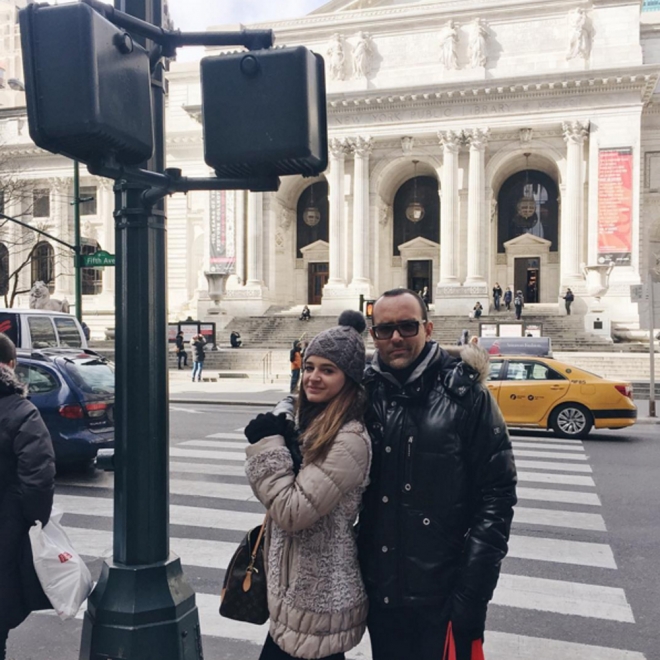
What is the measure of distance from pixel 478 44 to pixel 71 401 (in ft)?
124

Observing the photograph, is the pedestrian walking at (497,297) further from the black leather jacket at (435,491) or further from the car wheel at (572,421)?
the black leather jacket at (435,491)

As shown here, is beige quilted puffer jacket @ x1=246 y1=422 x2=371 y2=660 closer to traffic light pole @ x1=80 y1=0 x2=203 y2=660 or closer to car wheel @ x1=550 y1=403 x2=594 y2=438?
traffic light pole @ x1=80 y1=0 x2=203 y2=660

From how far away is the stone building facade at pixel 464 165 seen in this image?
38906 millimetres

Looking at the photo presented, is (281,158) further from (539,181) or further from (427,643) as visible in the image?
(539,181)

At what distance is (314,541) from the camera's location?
8.89ft

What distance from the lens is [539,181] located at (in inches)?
1797

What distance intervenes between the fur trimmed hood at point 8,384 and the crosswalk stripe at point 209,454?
6986 mm

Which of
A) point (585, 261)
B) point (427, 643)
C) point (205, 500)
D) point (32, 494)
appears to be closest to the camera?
point (427, 643)

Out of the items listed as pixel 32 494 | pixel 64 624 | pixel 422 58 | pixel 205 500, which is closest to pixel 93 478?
pixel 205 500

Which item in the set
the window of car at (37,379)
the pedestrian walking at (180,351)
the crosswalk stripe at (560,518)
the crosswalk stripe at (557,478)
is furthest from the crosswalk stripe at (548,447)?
the pedestrian walking at (180,351)

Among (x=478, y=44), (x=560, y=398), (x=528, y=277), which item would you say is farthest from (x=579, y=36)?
(x=560, y=398)

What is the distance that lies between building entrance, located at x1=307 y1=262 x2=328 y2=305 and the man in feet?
151

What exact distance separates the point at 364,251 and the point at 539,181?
12.1m

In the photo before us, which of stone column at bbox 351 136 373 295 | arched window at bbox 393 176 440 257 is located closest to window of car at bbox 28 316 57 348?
stone column at bbox 351 136 373 295
